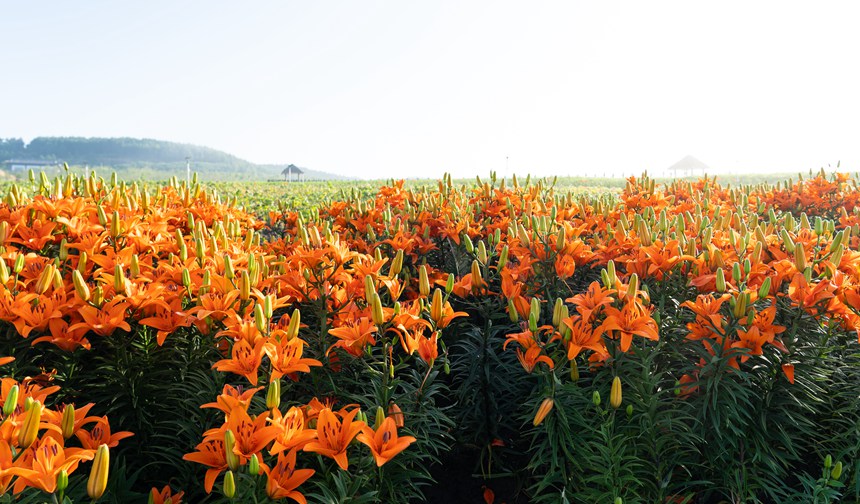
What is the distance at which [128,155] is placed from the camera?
137m

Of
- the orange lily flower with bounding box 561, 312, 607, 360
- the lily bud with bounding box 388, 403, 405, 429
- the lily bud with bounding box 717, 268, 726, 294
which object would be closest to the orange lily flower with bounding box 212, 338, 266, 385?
the lily bud with bounding box 388, 403, 405, 429

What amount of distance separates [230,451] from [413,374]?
2.58ft

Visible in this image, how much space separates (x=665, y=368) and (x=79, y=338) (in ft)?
6.62

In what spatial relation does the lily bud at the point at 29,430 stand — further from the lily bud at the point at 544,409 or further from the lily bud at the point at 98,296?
the lily bud at the point at 544,409

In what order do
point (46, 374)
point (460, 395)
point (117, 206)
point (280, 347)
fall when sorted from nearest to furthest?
point (280, 347), point (46, 374), point (460, 395), point (117, 206)

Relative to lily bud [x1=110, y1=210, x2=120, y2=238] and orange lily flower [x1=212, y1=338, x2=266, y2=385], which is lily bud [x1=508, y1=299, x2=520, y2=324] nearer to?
orange lily flower [x1=212, y1=338, x2=266, y2=385]

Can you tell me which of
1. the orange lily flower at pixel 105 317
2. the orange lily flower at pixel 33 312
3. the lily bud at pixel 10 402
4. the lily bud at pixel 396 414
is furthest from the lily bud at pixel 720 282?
the orange lily flower at pixel 33 312

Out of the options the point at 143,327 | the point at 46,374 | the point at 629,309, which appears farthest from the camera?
the point at 143,327

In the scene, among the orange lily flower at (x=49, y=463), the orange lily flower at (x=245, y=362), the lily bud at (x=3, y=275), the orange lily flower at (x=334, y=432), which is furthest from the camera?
the lily bud at (x=3, y=275)

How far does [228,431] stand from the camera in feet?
3.87

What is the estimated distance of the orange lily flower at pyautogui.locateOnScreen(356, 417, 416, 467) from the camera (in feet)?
4.36

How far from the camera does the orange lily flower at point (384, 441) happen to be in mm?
1330

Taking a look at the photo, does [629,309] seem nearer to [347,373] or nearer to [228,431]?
[347,373]

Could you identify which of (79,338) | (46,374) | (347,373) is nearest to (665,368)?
(347,373)
